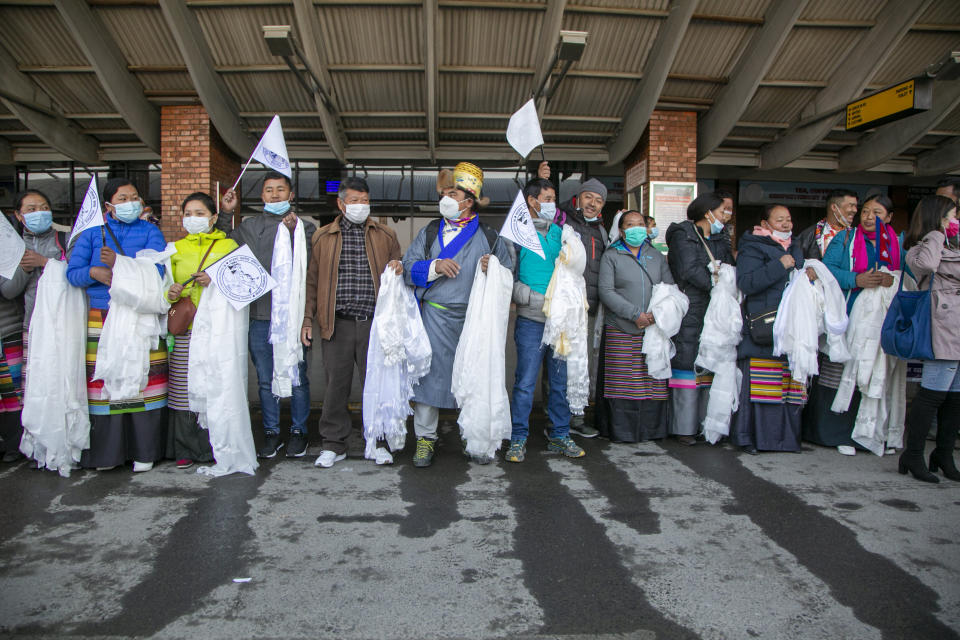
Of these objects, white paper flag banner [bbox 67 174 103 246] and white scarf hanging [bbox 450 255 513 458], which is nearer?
white paper flag banner [bbox 67 174 103 246]

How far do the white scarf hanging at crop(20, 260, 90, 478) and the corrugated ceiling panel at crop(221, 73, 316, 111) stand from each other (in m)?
4.85

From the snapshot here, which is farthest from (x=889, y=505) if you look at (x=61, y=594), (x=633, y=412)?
(x=61, y=594)

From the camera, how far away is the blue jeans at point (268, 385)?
471cm

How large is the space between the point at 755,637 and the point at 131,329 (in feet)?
12.8

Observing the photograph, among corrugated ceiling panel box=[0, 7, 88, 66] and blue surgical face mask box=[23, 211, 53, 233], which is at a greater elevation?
corrugated ceiling panel box=[0, 7, 88, 66]

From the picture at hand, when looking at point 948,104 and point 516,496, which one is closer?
point 516,496

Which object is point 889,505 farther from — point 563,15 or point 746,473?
point 563,15

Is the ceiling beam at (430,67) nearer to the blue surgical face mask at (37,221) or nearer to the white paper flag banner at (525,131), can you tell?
the white paper flag banner at (525,131)

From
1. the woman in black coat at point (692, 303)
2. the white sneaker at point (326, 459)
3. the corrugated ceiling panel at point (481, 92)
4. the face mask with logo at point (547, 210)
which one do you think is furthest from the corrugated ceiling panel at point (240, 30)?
the white sneaker at point (326, 459)

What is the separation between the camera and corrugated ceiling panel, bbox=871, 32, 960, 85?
25.6ft

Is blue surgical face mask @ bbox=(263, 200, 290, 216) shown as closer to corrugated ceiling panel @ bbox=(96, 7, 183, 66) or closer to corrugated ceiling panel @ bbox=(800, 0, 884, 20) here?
corrugated ceiling panel @ bbox=(96, 7, 183, 66)

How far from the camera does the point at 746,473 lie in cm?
440

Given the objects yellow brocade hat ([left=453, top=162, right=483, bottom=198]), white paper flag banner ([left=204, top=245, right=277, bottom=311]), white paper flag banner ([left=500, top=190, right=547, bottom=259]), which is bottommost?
white paper flag banner ([left=204, top=245, right=277, bottom=311])

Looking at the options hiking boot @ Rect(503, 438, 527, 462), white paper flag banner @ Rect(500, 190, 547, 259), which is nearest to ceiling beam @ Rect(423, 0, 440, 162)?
white paper flag banner @ Rect(500, 190, 547, 259)
